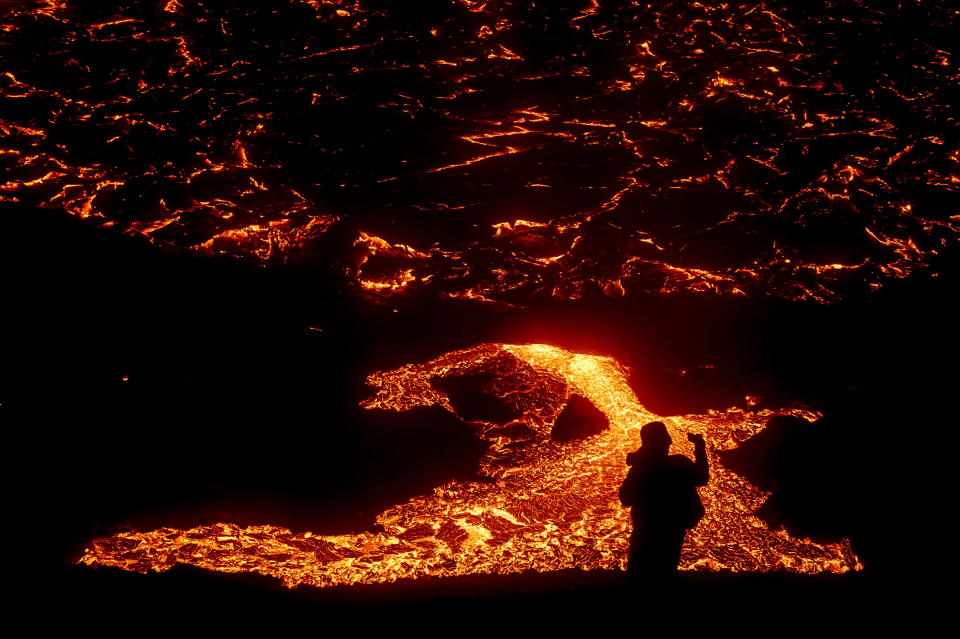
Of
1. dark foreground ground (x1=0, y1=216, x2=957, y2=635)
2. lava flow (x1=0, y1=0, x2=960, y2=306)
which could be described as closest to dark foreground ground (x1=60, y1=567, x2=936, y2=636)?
dark foreground ground (x1=0, y1=216, x2=957, y2=635)

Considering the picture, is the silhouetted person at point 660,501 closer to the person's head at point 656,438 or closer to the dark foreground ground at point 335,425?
the person's head at point 656,438

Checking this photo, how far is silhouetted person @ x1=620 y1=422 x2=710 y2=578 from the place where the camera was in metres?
2.05

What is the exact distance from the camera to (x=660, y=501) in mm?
2051

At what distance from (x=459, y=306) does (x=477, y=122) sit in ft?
6.72

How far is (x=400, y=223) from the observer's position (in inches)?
174

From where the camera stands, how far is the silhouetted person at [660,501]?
6.72ft

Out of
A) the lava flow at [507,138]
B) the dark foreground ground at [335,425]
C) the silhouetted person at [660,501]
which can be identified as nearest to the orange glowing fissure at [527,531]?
the dark foreground ground at [335,425]

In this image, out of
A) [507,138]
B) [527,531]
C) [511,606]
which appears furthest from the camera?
[507,138]

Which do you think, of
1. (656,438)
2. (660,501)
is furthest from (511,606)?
(656,438)

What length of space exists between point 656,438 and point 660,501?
0.22 m

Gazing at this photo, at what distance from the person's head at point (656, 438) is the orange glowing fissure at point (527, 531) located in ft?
2.31

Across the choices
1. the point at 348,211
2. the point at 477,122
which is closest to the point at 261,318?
the point at 348,211

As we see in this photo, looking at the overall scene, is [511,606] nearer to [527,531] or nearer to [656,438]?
[527,531]

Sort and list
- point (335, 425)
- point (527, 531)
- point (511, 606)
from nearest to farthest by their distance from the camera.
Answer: point (511, 606), point (527, 531), point (335, 425)
